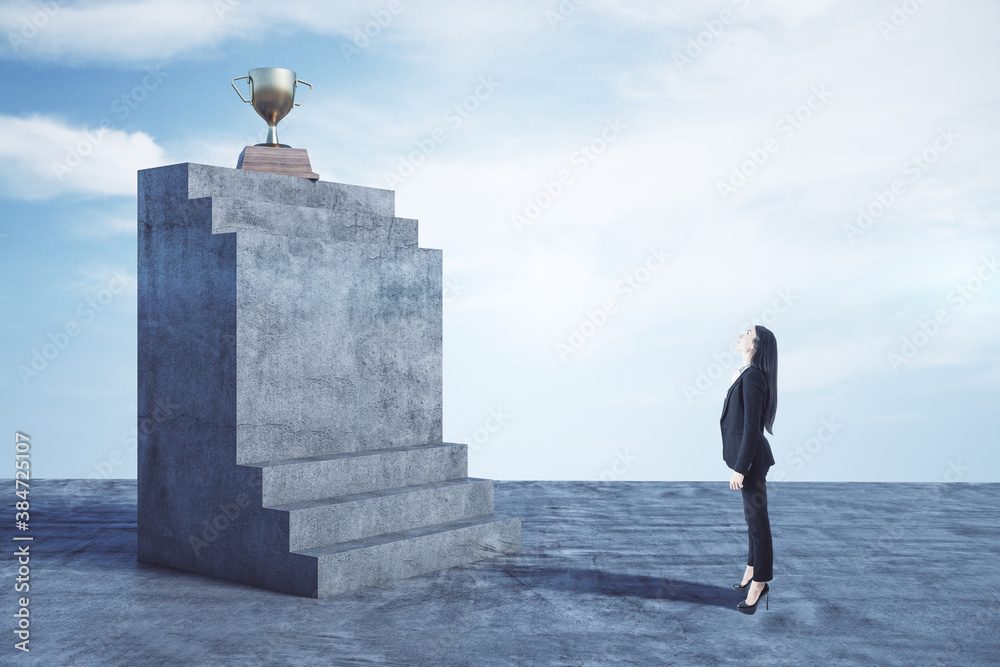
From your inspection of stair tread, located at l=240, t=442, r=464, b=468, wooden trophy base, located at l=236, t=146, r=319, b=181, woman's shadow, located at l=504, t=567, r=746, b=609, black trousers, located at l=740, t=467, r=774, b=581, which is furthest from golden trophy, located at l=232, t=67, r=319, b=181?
black trousers, located at l=740, t=467, r=774, b=581

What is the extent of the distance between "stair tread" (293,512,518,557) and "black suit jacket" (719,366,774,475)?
7.78ft

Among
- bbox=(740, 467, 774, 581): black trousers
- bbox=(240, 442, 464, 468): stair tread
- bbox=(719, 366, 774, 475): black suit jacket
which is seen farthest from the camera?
bbox=(240, 442, 464, 468): stair tread

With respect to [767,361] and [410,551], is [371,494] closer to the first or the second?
[410,551]

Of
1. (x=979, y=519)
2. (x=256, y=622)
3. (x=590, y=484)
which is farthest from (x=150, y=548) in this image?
(x=979, y=519)

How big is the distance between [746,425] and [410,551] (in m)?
2.62

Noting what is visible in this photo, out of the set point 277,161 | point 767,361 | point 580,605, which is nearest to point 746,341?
point 767,361

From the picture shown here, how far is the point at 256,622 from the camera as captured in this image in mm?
5449

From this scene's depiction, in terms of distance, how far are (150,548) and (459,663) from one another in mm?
3543

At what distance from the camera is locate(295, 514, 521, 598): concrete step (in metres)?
6.10

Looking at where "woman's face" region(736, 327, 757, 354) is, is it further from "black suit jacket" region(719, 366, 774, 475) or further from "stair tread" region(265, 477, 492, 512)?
"stair tread" region(265, 477, 492, 512)

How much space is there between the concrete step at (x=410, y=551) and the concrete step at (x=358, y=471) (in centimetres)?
46

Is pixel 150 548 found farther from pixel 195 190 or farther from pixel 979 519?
pixel 979 519

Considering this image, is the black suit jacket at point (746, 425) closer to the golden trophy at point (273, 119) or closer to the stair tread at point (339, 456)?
the stair tread at point (339, 456)

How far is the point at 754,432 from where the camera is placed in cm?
543
